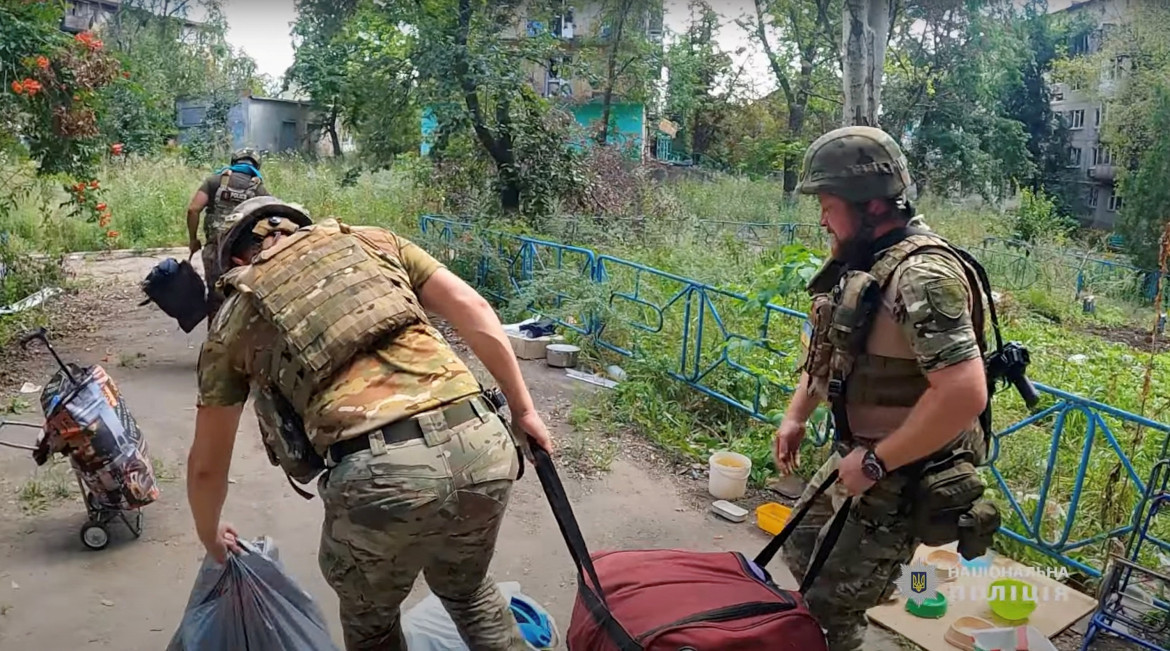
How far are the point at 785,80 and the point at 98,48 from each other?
56.7 feet

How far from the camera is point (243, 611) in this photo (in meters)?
2.21

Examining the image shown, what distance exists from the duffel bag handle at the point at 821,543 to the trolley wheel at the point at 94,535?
273cm

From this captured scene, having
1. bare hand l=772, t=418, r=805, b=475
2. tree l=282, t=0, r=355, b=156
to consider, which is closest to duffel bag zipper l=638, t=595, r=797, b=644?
bare hand l=772, t=418, r=805, b=475

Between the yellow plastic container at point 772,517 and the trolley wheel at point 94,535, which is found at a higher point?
the trolley wheel at point 94,535

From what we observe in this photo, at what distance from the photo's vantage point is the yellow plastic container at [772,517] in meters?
3.95

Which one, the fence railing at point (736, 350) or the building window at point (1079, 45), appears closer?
the fence railing at point (736, 350)

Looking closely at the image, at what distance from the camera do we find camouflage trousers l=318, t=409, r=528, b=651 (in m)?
1.84

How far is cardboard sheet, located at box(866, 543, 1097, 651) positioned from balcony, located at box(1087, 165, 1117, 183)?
23.2 meters

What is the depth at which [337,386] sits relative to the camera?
1.91 metres

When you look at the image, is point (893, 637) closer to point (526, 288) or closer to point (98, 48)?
point (526, 288)

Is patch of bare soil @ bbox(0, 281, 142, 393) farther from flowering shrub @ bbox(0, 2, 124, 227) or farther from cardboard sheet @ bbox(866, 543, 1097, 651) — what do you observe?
cardboard sheet @ bbox(866, 543, 1097, 651)
